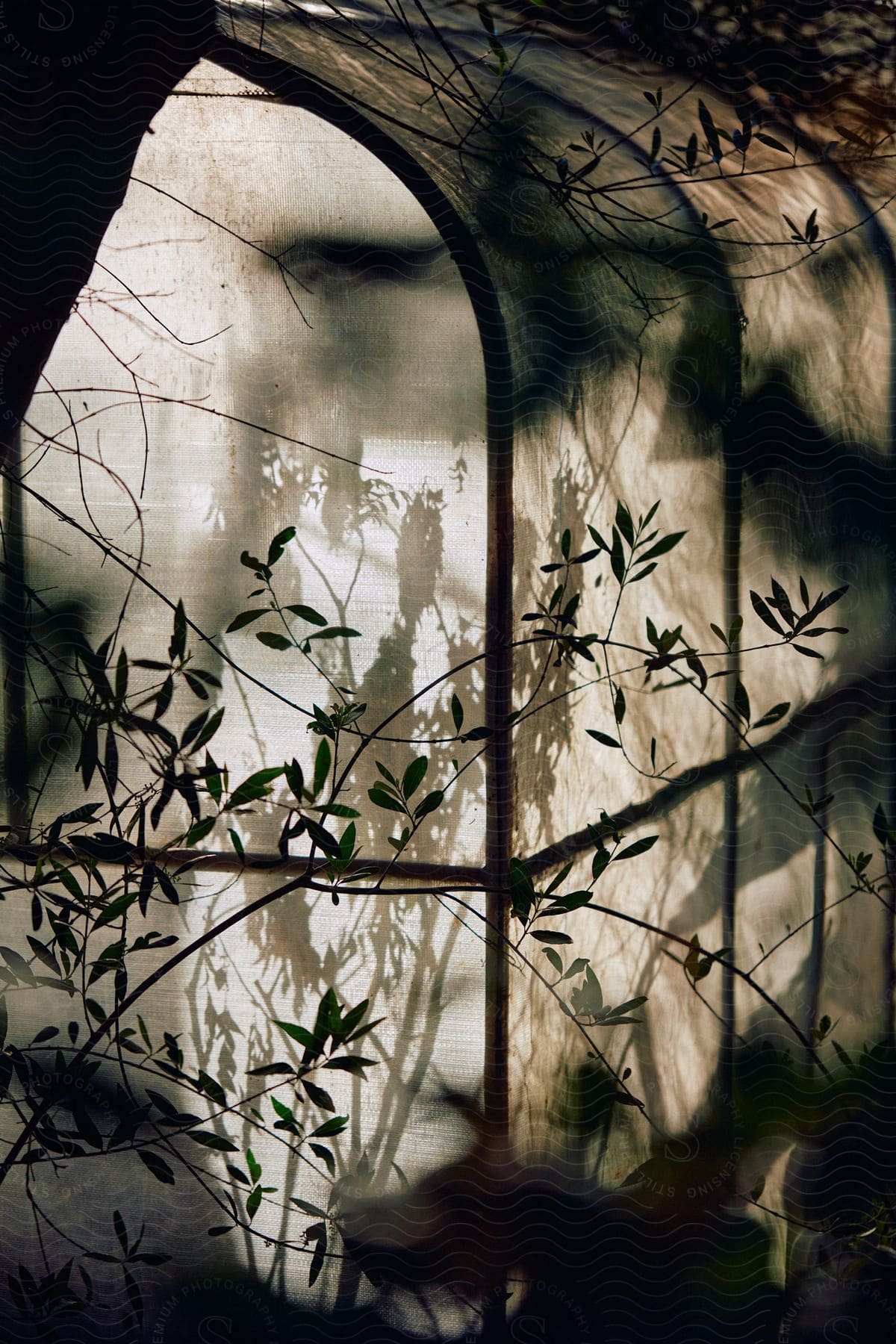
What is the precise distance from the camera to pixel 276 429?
1109 millimetres

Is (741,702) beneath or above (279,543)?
beneath

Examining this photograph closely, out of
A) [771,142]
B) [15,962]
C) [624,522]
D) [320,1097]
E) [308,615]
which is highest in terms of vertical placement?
[771,142]

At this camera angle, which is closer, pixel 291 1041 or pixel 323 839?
pixel 323 839

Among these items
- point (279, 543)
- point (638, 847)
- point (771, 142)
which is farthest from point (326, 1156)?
point (771, 142)

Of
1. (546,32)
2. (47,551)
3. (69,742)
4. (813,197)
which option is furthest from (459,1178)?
(546,32)

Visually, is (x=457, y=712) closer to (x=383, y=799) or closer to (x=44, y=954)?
(x=383, y=799)

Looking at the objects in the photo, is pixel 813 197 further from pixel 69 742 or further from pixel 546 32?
pixel 69 742

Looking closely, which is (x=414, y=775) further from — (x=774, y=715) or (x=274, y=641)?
(x=774, y=715)

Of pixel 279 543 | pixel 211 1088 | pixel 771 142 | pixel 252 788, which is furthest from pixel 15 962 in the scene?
pixel 771 142

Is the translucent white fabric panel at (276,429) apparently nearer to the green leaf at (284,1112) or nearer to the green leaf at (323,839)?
the green leaf at (323,839)

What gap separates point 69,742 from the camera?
1.16 meters

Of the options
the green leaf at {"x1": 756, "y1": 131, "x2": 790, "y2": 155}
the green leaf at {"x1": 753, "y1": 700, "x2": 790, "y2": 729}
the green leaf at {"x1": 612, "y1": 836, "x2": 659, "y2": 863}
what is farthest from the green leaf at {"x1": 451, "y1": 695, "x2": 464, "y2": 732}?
the green leaf at {"x1": 756, "y1": 131, "x2": 790, "y2": 155}

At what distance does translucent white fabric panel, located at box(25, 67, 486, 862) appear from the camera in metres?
1.09

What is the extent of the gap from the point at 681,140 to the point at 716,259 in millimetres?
146
